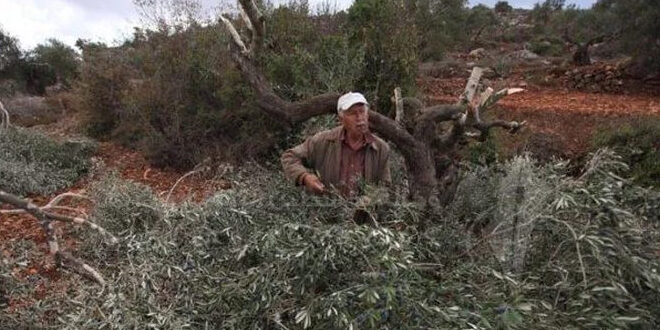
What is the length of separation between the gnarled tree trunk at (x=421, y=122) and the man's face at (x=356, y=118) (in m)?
0.22

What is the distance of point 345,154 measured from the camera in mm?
3309

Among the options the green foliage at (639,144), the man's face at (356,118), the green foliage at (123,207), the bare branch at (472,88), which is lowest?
the green foliage at (639,144)

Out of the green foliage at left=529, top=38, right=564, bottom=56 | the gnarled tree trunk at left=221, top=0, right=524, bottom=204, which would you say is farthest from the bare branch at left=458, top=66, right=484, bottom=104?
the green foliage at left=529, top=38, right=564, bottom=56

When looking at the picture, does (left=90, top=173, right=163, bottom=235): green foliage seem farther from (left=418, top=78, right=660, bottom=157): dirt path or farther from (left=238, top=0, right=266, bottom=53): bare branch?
(left=418, top=78, right=660, bottom=157): dirt path

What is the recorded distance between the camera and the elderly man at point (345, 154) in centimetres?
316

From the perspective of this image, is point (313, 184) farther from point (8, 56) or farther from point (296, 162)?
point (8, 56)

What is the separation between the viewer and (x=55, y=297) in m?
2.98

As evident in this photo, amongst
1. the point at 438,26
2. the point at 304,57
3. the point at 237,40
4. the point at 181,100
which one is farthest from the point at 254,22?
the point at 438,26

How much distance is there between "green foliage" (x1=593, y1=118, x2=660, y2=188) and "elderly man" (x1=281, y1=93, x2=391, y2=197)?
13.0ft

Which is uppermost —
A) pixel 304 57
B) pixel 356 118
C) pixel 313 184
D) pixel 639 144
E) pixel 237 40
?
pixel 237 40

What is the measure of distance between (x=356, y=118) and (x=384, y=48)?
14.0 feet

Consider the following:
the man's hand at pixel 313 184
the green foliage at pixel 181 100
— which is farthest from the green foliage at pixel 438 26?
the man's hand at pixel 313 184

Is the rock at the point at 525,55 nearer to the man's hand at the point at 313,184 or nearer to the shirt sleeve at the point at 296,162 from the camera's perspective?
the shirt sleeve at the point at 296,162

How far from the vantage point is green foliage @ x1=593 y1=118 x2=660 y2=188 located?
6.15 m
